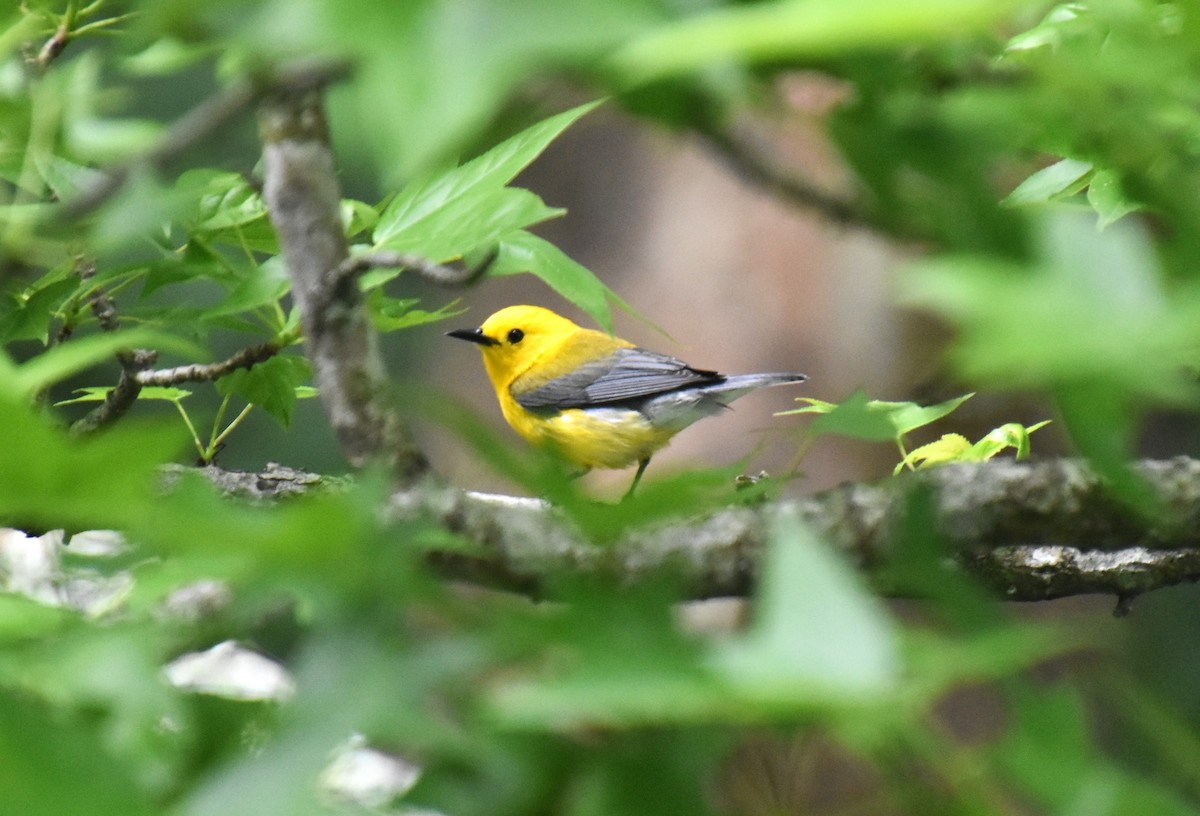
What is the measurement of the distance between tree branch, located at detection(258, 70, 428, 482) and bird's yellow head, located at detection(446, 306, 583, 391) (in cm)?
237

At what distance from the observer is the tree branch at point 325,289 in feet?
2.00

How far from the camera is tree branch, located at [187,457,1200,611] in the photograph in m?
0.58

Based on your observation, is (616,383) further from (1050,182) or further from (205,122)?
(205,122)

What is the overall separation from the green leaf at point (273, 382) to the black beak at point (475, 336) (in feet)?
5.40

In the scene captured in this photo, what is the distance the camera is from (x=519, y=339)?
9.98ft

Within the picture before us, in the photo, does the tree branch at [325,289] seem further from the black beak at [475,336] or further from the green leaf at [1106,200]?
the black beak at [475,336]

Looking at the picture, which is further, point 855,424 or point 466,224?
point 466,224

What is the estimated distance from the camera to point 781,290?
416 cm

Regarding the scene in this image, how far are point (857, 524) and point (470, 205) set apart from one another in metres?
0.34

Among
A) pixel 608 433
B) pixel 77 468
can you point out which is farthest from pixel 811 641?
pixel 608 433

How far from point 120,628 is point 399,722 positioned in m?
0.13

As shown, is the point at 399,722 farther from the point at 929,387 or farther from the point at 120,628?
the point at 929,387

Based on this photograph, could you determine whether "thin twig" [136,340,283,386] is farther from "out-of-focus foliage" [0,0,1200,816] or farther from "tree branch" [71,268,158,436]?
"out-of-focus foliage" [0,0,1200,816]

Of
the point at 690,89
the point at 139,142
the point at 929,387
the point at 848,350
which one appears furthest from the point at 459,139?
the point at 848,350
